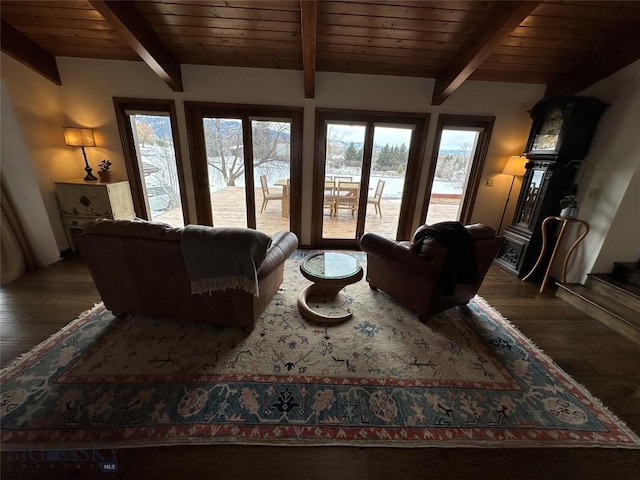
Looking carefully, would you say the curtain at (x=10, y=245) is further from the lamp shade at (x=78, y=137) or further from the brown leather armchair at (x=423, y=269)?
the brown leather armchair at (x=423, y=269)

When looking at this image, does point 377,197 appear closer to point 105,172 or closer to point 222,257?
point 222,257

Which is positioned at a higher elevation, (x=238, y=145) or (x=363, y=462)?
(x=238, y=145)

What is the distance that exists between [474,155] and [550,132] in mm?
853

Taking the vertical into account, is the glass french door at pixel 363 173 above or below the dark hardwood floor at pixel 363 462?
above

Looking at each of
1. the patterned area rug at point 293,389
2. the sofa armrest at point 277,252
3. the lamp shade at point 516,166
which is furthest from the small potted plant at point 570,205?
the sofa armrest at point 277,252

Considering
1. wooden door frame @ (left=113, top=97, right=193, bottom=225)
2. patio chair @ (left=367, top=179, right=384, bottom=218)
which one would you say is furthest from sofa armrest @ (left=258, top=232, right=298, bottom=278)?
wooden door frame @ (left=113, top=97, right=193, bottom=225)

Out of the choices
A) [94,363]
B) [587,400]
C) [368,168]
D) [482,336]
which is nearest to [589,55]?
[368,168]

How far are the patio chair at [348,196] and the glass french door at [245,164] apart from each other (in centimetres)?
68

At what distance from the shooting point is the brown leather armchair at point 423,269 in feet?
6.56

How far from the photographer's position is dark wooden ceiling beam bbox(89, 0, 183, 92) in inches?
84.6

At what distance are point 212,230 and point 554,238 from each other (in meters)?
3.97

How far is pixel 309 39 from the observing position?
2.37 meters

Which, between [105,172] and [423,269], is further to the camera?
[105,172]

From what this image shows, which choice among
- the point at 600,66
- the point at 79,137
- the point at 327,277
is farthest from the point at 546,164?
the point at 79,137
